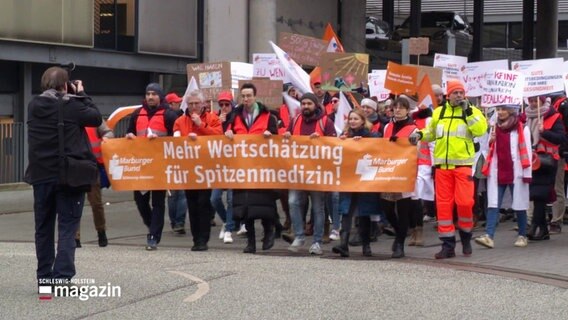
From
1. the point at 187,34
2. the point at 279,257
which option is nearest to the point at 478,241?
the point at 279,257

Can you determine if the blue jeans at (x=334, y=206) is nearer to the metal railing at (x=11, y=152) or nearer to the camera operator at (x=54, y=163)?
the camera operator at (x=54, y=163)

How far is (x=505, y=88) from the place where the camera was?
1306cm

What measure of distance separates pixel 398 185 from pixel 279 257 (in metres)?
1.50

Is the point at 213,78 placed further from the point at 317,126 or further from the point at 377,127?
the point at 317,126

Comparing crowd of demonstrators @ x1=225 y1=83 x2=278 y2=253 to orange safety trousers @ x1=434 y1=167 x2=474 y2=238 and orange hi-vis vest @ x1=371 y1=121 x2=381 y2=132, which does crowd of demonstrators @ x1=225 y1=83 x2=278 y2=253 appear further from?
orange safety trousers @ x1=434 y1=167 x2=474 y2=238

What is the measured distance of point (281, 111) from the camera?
13.9m

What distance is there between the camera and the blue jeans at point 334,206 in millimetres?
13227

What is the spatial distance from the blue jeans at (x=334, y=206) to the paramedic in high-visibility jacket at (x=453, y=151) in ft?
6.12

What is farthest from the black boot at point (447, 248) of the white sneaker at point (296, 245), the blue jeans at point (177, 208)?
the blue jeans at point (177, 208)

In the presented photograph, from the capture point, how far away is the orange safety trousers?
1146 cm

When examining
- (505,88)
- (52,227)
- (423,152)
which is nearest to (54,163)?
(52,227)

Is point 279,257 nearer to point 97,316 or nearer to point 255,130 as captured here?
point 255,130

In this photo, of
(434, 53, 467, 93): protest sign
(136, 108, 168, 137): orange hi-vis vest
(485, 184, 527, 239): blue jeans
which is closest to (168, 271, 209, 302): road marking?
(136, 108, 168, 137): orange hi-vis vest

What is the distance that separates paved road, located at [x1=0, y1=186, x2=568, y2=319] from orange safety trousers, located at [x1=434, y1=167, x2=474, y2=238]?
0.43m
